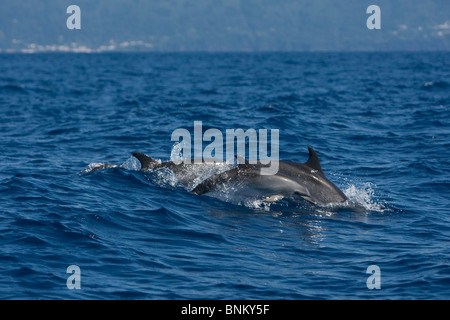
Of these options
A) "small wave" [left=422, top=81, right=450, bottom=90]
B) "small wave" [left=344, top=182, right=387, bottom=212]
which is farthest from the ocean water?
"small wave" [left=422, top=81, right=450, bottom=90]

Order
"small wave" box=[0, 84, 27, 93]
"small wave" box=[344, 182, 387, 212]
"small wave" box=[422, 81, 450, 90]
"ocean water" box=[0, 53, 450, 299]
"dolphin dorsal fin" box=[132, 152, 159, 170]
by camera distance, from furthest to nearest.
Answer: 1. "small wave" box=[0, 84, 27, 93]
2. "small wave" box=[422, 81, 450, 90]
3. "dolphin dorsal fin" box=[132, 152, 159, 170]
4. "small wave" box=[344, 182, 387, 212]
5. "ocean water" box=[0, 53, 450, 299]

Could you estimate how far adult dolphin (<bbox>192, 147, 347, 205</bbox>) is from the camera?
1625 centimetres

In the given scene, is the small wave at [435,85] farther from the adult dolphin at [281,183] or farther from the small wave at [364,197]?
the adult dolphin at [281,183]

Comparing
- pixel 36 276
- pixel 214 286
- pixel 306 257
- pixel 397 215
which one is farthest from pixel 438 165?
pixel 36 276

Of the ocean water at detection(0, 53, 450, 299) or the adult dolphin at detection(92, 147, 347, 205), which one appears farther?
the adult dolphin at detection(92, 147, 347, 205)

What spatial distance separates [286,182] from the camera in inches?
645

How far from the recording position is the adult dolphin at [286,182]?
1625 cm

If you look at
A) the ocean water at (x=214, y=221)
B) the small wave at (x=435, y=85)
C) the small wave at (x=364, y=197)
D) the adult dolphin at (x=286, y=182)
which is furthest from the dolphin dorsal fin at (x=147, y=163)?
the small wave at (x=435, y=85)

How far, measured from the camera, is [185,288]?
10852mm

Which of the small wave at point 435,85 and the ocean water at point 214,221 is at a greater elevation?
the small wave at point 435,85

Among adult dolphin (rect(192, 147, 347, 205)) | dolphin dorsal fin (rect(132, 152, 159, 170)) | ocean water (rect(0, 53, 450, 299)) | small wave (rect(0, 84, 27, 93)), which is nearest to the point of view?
ocean water (rect(0, 53, 450, 299))

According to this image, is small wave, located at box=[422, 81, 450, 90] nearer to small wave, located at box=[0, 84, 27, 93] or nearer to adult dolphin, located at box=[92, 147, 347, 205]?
small wave, located at box=[0, 84, 27, 93]
